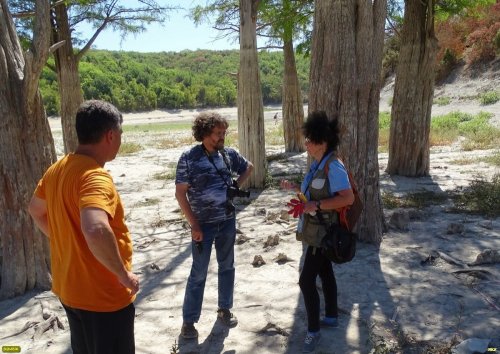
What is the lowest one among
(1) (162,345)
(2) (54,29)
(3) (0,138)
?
(1) (162,345)

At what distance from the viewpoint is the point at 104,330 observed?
237 centimetres

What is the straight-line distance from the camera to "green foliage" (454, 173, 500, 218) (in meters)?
6.95

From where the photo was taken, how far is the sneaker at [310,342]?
3.53 m

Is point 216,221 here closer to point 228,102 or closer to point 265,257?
point 265,257

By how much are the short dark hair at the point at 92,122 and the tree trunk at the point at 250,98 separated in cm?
696

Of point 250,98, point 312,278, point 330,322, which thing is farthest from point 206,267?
point 250,98

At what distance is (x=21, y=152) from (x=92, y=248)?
2.97 metres

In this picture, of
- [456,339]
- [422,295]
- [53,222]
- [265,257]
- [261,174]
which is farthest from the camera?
[261,174]

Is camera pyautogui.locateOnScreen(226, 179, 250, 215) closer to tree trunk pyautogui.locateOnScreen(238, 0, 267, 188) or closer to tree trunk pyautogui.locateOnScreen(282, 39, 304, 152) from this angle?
tree trunk pyautogui.locateOnScreen(238, 0, 267, 188)

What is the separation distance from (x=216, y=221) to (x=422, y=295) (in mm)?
2168

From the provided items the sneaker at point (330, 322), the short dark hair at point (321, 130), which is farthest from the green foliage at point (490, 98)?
the short dark hair at point (321, 130)

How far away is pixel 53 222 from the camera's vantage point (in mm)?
2395

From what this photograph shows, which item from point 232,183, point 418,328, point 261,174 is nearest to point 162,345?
point 232,183

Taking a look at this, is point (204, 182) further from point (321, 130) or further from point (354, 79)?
point (354, 79)
